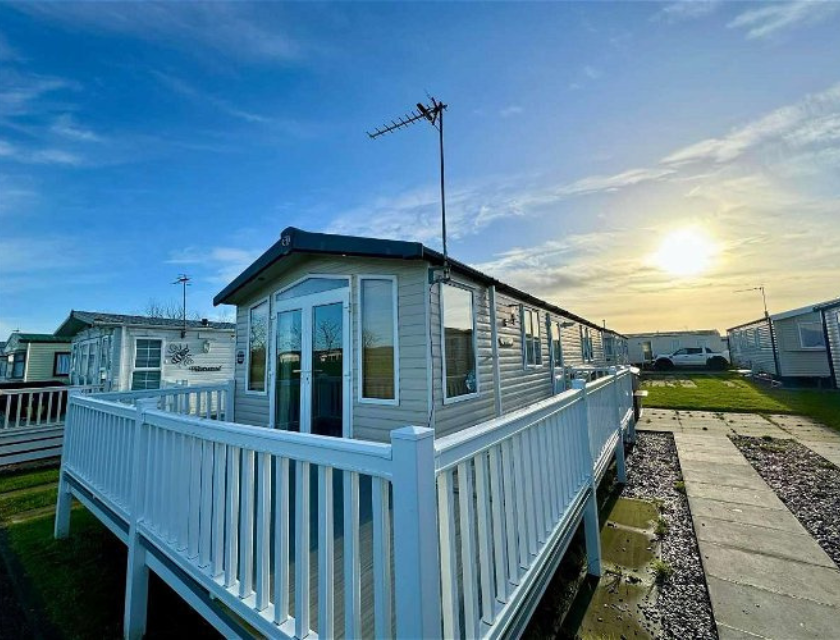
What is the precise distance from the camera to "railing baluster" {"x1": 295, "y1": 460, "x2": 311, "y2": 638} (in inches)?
56.3

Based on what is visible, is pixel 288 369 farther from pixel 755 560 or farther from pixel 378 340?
pixel 755 560

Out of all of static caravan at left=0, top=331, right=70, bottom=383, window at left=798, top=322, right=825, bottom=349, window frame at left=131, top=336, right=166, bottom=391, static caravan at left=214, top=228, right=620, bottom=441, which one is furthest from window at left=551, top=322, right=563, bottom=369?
static caravan at left=0, top=331, right=70, bottom=383

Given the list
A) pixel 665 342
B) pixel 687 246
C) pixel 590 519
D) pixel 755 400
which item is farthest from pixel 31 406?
pixel 665 342

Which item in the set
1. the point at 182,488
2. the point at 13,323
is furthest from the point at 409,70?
the point at 13,323

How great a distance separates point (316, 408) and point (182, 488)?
10.4 feet

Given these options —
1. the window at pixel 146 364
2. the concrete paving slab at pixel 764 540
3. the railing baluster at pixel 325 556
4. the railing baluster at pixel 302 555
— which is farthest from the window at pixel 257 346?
the window at pixel 146 364

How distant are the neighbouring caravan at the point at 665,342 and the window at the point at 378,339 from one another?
3159cm

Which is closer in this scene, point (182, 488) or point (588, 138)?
point (182, 488)

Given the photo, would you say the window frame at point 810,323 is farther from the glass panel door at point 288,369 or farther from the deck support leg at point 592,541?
the glass panel door at point 288,369

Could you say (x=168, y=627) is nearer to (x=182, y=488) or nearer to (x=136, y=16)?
(x=182, y=488)

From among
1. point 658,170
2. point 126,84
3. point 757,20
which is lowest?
point 658,170

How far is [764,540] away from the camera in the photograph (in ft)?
10.9

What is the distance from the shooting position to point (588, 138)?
6.02 meters

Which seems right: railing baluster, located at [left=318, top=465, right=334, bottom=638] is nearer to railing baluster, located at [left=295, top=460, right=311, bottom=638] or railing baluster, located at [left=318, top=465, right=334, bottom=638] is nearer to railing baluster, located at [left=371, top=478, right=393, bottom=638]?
railing baluster, located at [left=295, top=460, right=311, bottom=638]
